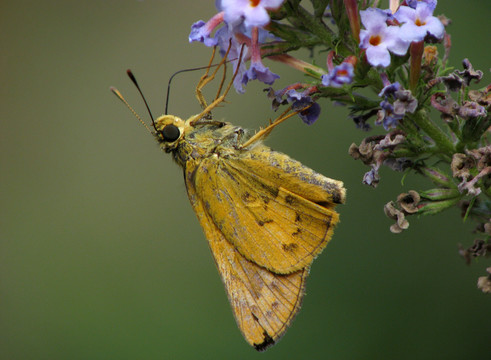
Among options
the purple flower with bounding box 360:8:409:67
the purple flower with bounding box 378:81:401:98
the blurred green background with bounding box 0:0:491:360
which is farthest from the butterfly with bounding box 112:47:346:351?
the blurred green background with bounding box 0:0:491:360

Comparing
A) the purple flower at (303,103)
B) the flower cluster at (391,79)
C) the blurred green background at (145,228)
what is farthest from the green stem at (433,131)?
the blurred green background at (145,228)

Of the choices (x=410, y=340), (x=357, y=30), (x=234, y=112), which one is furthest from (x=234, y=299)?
(x=234, y=112)

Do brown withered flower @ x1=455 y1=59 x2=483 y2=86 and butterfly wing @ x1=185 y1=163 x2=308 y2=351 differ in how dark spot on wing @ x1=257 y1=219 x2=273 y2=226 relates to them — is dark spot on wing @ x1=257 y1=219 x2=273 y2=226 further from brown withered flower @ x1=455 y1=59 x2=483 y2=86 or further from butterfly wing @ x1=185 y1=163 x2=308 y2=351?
brown withered flower @ x1=455 y1=59 x2=483 y2=86

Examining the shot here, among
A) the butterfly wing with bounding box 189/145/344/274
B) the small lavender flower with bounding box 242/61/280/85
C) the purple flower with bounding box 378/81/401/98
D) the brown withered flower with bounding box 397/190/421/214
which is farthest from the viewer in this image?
the butterfly wing with bounding box 189/145/344/274

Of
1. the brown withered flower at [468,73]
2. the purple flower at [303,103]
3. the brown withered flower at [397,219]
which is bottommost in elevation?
the brown withered flower at [397,219]

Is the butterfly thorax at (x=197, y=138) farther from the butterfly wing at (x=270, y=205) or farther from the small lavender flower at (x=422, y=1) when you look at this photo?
the small lavender flower at (x=422, y=1)

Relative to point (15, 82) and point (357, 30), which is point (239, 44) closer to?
point (357, 30)
